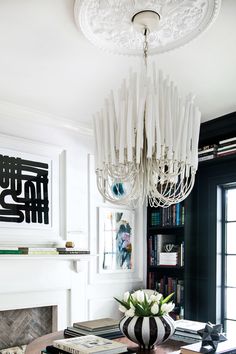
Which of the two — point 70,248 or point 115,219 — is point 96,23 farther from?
point 115,219

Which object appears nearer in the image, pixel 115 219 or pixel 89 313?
pixel 89 313

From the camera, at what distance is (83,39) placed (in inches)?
88.9

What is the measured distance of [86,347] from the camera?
1854 mm

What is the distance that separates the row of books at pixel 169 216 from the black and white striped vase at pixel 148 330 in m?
1.91

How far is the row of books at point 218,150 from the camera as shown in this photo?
3522 millimetres

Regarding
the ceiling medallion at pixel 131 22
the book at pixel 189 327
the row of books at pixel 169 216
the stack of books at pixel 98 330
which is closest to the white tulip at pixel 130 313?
the stack of books at pixel 98 330

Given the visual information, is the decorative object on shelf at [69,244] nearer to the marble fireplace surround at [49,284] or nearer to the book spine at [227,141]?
the marble fireplace surround at [49,284]

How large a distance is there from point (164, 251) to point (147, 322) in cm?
209

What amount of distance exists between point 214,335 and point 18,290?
5.93ft

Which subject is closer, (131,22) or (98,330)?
(131,22)

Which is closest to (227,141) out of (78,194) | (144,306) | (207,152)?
(207,152)

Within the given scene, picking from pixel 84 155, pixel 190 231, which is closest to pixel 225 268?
pixel 190 231

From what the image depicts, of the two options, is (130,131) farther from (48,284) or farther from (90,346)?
(48,284)

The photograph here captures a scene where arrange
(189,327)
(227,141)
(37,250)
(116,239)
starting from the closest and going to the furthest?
(189,327) < (37,250) < (227,141) < (116,239)
